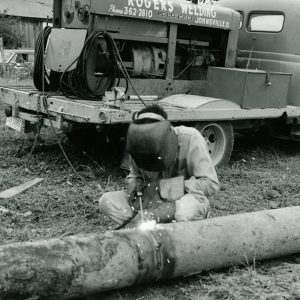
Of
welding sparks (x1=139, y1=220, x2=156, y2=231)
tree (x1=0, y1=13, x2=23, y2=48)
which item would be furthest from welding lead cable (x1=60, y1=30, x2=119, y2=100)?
tree (x1=0, y1=13, x2=23, y2=48)

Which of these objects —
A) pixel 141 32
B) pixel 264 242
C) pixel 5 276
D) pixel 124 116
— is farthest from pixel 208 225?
pixel 141 32

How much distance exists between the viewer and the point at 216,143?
7051 millimetres

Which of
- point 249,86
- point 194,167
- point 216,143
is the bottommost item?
point 216,143

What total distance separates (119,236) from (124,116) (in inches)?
96.4

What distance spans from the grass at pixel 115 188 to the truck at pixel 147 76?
41 centimetres

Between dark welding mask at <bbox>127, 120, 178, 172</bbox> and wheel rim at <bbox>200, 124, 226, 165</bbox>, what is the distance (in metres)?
3.19

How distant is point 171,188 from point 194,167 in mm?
219

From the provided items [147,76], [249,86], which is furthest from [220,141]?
[147,76]

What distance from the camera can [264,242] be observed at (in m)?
3.81

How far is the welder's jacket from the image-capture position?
13.0ft

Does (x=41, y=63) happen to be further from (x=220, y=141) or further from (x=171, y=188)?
(x=171, y=188)

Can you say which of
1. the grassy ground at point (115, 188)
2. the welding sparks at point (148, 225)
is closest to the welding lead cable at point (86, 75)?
the grassy ground at point (115, 188)

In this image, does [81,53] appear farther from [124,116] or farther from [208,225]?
[208,225]

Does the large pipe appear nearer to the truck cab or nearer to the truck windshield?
the truck cab
